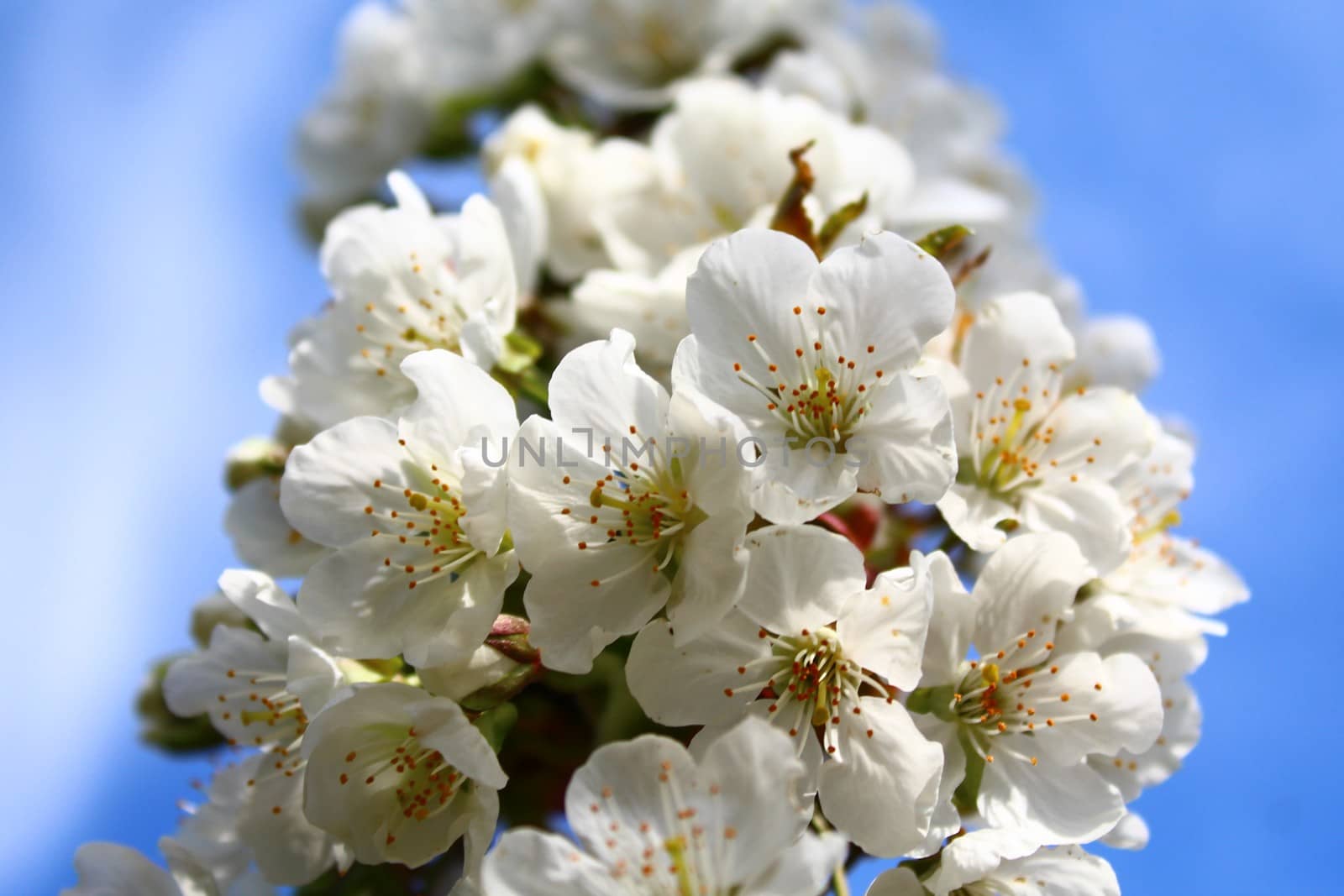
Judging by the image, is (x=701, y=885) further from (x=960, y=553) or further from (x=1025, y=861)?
(x=960, y=553)

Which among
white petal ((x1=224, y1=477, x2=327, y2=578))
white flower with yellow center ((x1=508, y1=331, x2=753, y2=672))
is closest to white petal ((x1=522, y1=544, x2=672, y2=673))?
white flower with yellow center ((x1=508, y1=331, x2=753, y2=672))

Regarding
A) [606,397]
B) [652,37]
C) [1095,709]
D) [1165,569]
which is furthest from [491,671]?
[652,37]

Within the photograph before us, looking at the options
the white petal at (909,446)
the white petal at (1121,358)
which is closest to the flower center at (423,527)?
the white petal at (909,446)

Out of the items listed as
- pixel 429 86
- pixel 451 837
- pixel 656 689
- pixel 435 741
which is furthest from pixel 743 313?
pixel 429 86

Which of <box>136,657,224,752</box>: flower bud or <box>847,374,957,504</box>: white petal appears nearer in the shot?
<box>847,374,957,504</box>: white petal

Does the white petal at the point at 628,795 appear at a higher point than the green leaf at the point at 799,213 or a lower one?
lower

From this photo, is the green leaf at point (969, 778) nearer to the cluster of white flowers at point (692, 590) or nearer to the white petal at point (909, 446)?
the cluster of white flowers at point (692, 590)

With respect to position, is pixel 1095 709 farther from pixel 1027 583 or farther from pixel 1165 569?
pixel 1165 569

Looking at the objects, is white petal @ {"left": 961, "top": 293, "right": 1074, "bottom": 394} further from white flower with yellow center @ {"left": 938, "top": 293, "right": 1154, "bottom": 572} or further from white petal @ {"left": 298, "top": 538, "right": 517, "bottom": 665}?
white petal @ {"left": 298, "top": 538, "right": 517, "bottom": 665}
